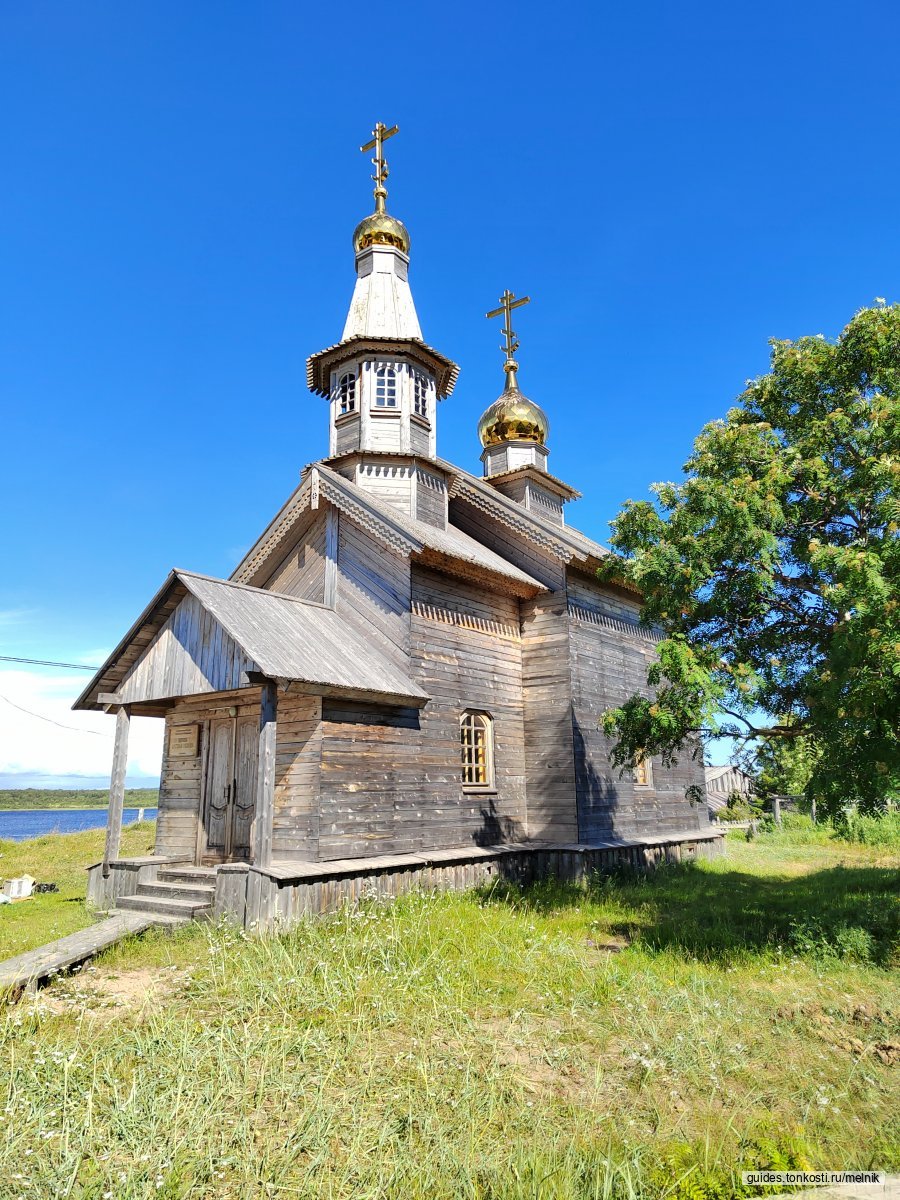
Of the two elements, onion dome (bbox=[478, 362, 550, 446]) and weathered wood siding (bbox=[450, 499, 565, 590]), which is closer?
weathered wood siding (bbox=[450, 499, 565, 590])

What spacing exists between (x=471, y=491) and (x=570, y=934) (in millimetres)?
10660

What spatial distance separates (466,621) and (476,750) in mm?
2528

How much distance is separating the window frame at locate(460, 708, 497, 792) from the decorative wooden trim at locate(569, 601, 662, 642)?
3027mm

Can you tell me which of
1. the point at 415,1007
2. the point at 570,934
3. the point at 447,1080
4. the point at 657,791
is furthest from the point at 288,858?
the point at 657,791

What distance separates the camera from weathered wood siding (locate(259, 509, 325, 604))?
16.0 meters

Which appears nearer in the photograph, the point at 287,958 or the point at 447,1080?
the point at 447,1080

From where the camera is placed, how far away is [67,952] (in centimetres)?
942

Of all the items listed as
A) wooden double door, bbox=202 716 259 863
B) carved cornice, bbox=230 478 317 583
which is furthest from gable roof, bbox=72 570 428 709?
carved cornice, bbox=230 478 317 583

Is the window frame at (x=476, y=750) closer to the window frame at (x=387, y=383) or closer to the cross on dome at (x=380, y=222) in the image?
the window frame at (x=387, y=383)

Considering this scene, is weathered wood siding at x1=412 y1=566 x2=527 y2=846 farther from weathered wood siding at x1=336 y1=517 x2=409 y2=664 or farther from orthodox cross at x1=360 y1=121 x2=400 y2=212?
orthodox cross at x1=360 y1=121 x2=400 y2=212

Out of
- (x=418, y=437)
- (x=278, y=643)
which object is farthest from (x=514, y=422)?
(x=278, y=643)

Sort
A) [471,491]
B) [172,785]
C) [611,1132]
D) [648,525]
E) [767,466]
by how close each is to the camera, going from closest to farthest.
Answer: [611,1132]
[767,466]
[648,525]
[172,785]
[471,491]

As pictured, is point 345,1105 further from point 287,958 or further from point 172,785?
point 172,785

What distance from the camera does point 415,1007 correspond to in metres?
7.38
